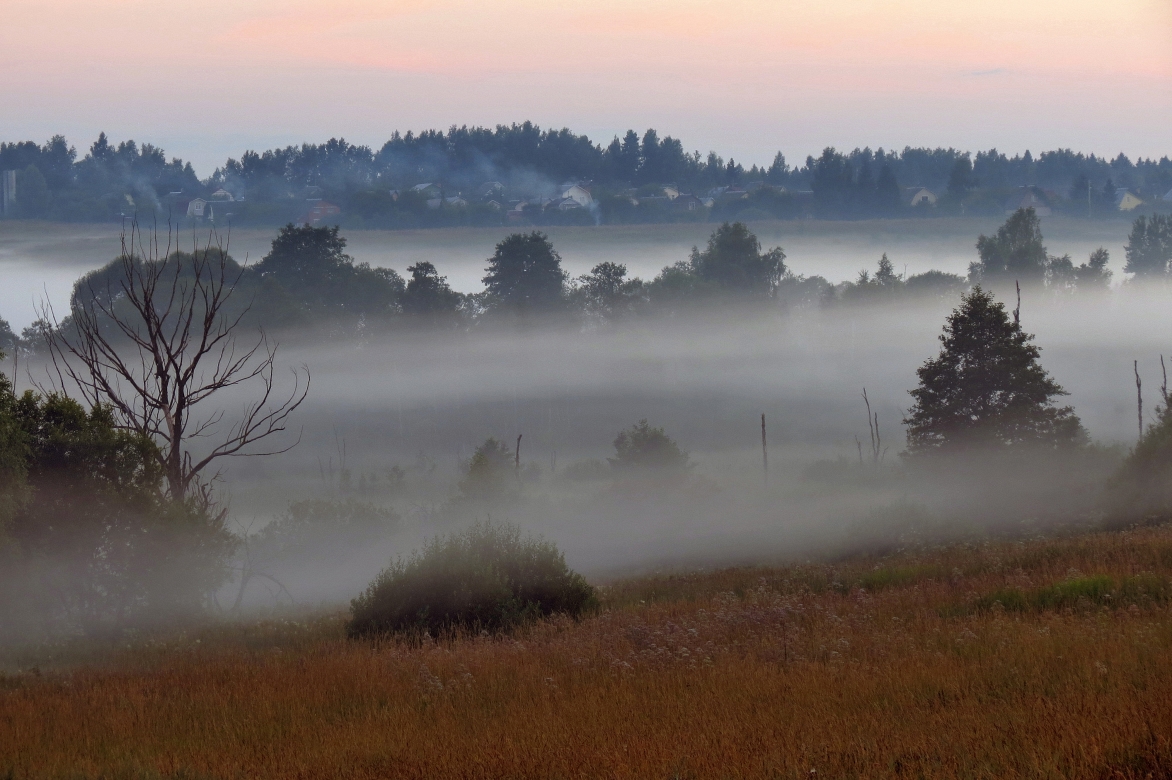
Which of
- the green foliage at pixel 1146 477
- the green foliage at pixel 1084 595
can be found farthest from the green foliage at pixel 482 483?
the green foliage at pixel 1084 595

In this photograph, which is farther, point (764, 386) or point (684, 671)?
point (764, 386)

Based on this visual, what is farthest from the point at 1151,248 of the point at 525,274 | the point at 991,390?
the point at 991,390

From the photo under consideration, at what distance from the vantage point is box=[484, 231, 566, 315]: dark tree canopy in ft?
448

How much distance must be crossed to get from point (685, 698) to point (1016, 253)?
504 feet

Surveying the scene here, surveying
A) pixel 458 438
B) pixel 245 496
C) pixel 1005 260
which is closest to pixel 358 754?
pixel 245 496

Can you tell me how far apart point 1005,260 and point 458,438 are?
84.4 m

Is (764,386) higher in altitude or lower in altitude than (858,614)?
lower

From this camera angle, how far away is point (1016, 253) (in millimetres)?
150000

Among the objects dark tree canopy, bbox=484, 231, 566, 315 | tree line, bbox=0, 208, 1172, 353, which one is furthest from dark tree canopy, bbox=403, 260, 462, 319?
dark tree canopy, bbox=484, 231, 566, 315

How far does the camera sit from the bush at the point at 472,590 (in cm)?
1747

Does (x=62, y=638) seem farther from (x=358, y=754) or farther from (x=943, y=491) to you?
(x=943, y=491)

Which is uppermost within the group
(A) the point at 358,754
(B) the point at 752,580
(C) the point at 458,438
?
(A) the point at 358,754

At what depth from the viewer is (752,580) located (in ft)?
79.9

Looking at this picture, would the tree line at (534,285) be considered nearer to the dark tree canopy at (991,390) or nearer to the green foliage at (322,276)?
the green foliage at (322,276)
